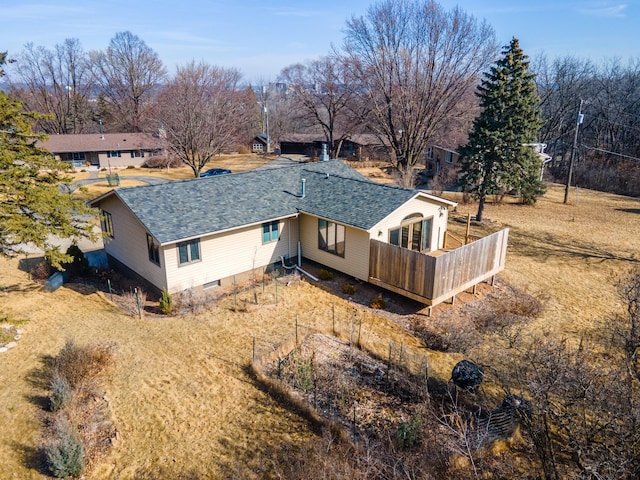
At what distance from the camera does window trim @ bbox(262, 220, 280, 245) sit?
20.2 meters

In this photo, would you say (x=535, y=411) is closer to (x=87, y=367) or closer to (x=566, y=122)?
(x=87, y=367)

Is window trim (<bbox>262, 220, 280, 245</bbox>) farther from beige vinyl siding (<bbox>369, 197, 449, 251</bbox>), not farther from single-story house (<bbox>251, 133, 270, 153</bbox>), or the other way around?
single-story house (<bbox>251, 133, 270, 153</bbox>)

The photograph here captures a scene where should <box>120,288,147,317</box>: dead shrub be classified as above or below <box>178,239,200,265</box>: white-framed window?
below

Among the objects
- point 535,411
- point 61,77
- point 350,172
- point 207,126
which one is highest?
point 61,77

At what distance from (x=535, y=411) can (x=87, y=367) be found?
1173 cm

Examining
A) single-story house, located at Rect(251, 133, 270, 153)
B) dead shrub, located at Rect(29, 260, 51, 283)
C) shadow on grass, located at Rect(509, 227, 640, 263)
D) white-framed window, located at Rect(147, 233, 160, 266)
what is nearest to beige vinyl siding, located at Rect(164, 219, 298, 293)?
white-framed window, located at Rect(147, 233, 160, 266)

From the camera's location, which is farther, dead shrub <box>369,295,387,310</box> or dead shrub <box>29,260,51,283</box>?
dead shrub <box>29,260,51,283</box>

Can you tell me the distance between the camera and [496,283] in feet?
66.5

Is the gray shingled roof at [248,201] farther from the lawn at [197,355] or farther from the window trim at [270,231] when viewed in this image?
the lawn at [197,355]

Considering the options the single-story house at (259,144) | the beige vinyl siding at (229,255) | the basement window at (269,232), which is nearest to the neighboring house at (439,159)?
the beige vinyl siding at (229,255)

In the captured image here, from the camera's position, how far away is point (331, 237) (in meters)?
20.1

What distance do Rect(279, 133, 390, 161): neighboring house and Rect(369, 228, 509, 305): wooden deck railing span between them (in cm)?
4198

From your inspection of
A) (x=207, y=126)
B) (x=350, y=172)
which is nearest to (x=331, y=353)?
(x=350, y=172)

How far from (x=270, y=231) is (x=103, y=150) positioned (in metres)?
44.9
